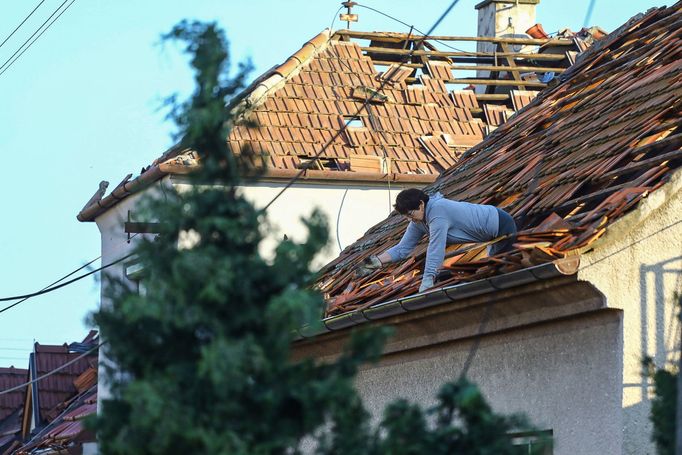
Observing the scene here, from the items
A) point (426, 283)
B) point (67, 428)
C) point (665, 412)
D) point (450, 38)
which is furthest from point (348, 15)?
point (665, 412)

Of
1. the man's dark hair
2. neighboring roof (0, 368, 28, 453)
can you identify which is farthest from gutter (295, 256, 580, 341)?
neighboring roof (0, 368, 28, 453)

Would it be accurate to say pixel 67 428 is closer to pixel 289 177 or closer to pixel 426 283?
pixel 289 177

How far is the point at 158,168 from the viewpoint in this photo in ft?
51.1

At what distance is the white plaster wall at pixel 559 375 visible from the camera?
7.04 meters

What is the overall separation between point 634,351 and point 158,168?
947cm

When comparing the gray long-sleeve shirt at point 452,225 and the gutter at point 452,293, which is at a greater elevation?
the gray long-sleeve shirt at point 452,225

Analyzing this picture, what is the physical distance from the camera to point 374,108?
18203 mm

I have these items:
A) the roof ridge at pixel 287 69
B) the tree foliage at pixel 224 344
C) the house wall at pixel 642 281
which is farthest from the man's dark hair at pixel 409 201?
the roof ridge at pixel 287 69

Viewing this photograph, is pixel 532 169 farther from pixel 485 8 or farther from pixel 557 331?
pixel 485 8

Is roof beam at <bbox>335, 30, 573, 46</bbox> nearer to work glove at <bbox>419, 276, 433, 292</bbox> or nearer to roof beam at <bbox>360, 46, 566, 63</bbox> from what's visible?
roof beam at <bbox>360, 46, 566, 63</bbox>

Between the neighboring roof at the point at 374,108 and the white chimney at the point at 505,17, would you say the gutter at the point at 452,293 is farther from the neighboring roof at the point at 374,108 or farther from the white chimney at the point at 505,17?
the white chimney at the point at 505,17

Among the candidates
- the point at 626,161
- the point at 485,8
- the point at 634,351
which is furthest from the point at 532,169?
the point at 485,8

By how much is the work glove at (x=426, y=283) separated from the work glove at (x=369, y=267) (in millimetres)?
1533

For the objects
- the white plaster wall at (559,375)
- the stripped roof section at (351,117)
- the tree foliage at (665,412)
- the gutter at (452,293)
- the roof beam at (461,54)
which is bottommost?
the tree foliage at (665,412)
